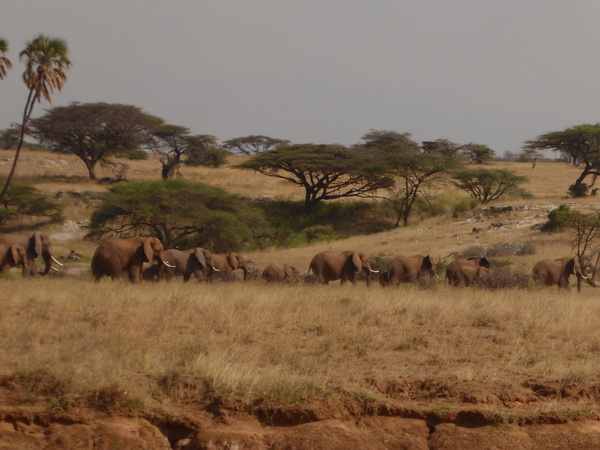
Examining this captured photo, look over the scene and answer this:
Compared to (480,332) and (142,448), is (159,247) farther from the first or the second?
(142,448)

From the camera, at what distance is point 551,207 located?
4128cm

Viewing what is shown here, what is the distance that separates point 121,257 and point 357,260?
252 inches

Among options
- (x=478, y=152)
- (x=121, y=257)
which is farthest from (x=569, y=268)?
(x=478, y=152)

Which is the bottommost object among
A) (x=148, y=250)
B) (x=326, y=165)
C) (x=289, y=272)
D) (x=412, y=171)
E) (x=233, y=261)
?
(x=289, y=272)

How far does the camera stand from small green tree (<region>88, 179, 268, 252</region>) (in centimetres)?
3359

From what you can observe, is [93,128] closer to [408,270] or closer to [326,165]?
[326,165]

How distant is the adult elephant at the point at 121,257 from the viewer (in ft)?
55.7

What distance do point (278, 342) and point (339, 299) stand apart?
10.6 ft

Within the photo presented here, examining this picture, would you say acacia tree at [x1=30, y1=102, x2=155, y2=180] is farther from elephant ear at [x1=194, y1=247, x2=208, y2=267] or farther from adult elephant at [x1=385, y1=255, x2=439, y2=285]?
adult elephant at [x1=385, y1=255, x2=439, y2=285]

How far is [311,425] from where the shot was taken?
734 cm

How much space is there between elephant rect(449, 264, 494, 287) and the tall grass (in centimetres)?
566

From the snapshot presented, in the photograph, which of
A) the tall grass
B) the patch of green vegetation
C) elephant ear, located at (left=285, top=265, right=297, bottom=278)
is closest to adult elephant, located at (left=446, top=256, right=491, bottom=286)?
elephant ear, located at (left=285, top=265, right=297, bottom=278)

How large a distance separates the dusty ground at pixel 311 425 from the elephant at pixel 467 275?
11.7m

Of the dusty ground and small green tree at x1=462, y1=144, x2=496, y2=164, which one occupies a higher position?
small green tree at x1=462, y1=144, x2=496, y2=164
